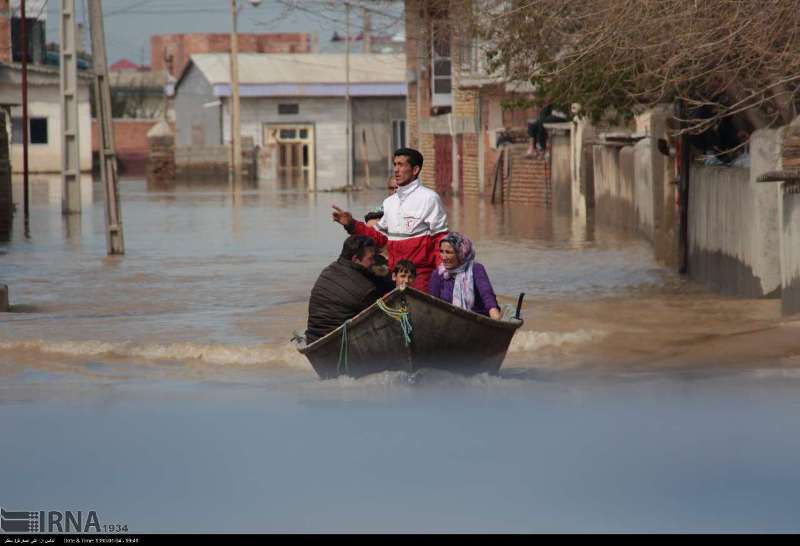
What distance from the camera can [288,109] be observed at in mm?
75000

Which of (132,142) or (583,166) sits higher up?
(132,142)

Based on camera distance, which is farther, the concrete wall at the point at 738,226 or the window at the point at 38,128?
the window at the point at 38,128

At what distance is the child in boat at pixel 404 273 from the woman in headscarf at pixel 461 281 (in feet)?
0.92

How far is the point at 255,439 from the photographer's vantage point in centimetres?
1084

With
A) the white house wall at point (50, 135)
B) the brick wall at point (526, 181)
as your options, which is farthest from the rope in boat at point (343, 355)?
the white house wall at point (50, 135)

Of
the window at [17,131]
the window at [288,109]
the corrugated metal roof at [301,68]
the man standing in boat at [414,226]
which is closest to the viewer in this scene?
the man standing in boat at [414,226]

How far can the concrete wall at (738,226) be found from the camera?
57.0 ft

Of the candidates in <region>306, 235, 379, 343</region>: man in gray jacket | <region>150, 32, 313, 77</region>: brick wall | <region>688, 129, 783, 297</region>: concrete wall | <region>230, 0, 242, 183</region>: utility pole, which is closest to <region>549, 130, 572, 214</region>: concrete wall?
<region>688, 129, 783, 297</region>: concrete wall

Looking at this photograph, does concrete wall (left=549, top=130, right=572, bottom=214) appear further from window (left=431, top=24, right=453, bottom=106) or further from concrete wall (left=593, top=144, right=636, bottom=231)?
window (left=431, top=24, right=453, bottom=106)

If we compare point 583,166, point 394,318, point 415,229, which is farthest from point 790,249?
point 583,166

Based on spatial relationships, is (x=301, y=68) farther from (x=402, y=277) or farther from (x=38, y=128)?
(x=402, y=277)

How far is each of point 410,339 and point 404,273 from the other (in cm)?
48

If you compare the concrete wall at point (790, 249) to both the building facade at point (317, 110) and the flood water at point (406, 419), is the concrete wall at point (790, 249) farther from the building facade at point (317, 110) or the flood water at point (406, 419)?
the building facade at point (317, 110)

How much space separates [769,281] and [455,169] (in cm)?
3428
